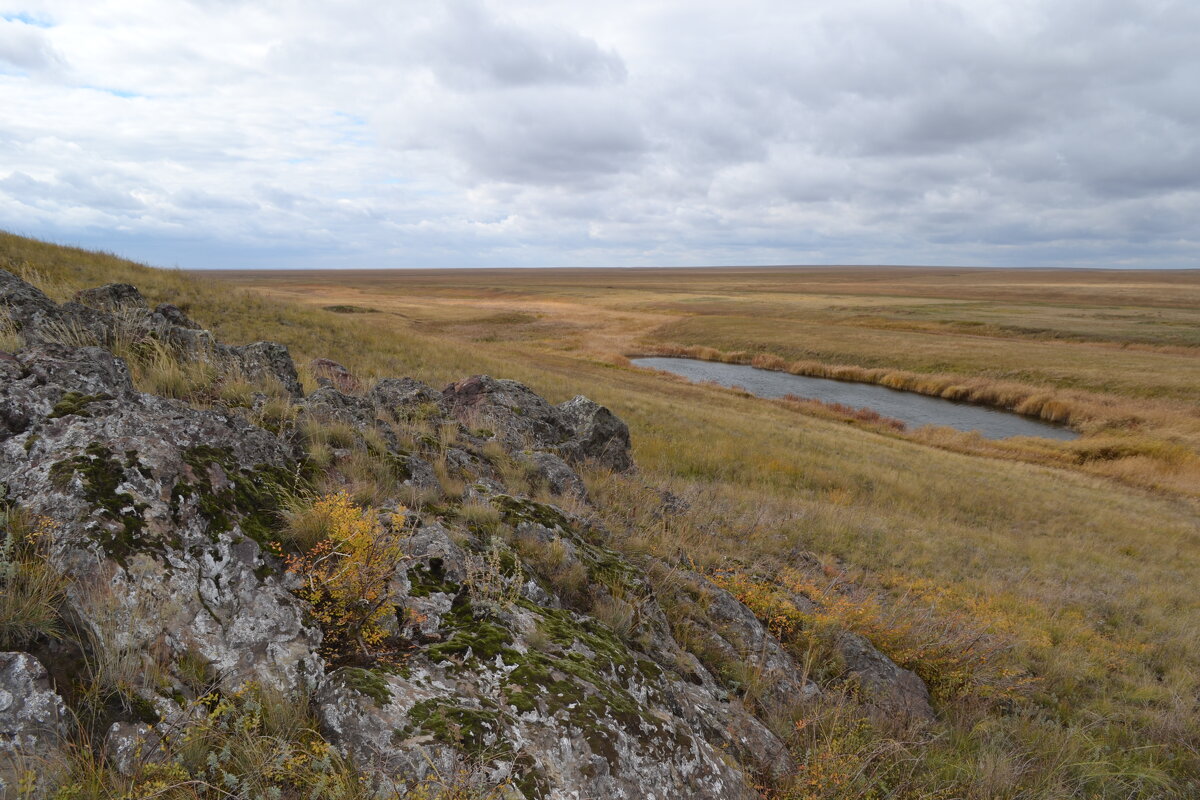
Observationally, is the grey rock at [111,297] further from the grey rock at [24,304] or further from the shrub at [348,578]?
the shrub at [348,578]

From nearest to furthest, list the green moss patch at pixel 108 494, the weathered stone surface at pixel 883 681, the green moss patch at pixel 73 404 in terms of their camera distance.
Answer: the green moss patch at pixel 108 494, the green moss patch at pixel 73 404, the weathered stone surface at pixel 883 681

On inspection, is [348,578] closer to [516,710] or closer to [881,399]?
[516,710]

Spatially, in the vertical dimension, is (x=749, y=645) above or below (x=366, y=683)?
below

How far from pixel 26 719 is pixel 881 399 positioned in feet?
147

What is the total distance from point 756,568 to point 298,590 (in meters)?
6.06

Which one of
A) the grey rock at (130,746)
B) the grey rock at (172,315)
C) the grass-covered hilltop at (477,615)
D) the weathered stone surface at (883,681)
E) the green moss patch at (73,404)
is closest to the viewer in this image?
the grey rock at (130,746)

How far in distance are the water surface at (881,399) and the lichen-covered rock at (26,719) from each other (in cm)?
3784

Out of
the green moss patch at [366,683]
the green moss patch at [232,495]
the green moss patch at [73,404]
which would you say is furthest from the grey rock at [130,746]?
the green moss patch at [73,404]

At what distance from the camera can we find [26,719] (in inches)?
84.5

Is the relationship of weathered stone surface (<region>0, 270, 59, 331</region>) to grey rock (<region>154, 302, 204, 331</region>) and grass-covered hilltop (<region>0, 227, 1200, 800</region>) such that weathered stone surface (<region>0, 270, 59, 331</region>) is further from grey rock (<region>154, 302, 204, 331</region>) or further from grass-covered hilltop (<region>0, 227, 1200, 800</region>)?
grey rock (<region>154, 302, 204, 331</region>)

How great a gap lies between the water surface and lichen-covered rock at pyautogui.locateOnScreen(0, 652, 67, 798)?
124ft

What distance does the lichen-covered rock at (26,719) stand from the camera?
6.69ft

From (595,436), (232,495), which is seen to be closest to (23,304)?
(232,495)

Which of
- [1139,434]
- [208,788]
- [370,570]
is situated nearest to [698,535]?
[370,570]
